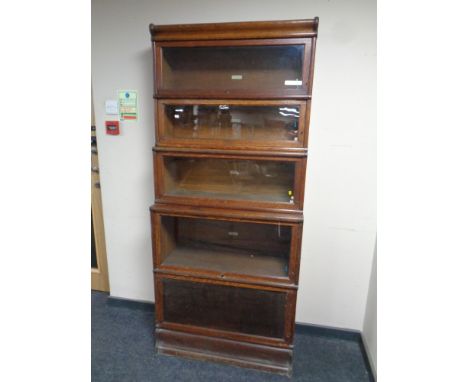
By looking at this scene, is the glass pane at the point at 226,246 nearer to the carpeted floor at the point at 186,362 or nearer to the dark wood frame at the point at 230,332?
the dark wood frame at the point at 230,332

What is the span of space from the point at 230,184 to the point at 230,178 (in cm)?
4

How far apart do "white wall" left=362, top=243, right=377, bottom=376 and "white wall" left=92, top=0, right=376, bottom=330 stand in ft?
0.14

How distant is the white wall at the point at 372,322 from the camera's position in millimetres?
1550

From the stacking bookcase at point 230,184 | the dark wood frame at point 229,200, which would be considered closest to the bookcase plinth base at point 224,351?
the stacking bookcase at point 230,184

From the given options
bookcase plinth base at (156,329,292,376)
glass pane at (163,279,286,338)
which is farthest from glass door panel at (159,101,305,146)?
bookcase plinth base at (156,329,292,376)

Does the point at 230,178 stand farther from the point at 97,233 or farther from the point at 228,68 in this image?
Result: the point at 97,233

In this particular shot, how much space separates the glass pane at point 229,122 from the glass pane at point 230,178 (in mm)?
138

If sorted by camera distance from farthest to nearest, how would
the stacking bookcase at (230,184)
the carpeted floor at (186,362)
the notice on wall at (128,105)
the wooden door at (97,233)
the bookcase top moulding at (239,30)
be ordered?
the wooden door at (97,233)
the notice on wall at (128,105)
the carpeted floor at (186,362)
the stacking bookcase at (230,184)
the bookcase top moulding at (239,30)

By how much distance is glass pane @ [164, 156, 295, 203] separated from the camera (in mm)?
1486

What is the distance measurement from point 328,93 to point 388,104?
3.38ft

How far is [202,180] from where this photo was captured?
162cm

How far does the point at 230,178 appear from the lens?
1.58 metres

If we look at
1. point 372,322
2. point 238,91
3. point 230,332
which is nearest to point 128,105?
point 238,91
